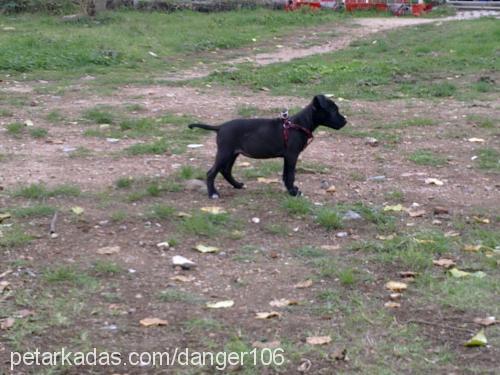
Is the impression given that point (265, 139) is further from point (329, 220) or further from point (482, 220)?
point (482, 220)

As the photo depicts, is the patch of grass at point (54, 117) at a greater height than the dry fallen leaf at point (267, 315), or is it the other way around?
the dry fallen leaf at point (267, 315)

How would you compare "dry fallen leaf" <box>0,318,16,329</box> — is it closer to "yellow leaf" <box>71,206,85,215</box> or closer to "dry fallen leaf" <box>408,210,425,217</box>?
"yellow leaf" <box>71,206,85,215</box>

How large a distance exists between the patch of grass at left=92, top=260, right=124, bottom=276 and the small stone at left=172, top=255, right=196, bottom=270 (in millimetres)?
346

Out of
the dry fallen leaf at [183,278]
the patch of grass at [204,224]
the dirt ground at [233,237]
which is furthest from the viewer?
the patch of grass at [204,224]

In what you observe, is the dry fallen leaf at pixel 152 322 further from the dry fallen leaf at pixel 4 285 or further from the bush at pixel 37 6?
the bush at pixel 37 6

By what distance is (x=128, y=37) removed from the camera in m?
16.6

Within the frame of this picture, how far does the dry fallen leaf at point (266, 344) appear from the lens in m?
4.45

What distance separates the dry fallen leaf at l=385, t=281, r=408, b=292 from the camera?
5242 mm

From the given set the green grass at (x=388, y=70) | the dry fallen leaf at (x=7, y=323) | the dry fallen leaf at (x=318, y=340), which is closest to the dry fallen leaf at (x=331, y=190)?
the dry fallen leaf at (x=318, y=340)

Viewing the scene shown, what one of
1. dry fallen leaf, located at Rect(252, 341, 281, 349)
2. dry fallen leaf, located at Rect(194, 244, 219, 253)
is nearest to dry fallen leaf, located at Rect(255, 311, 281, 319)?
dry fallen leaf, located at Rect(252, 341, 281, 349)

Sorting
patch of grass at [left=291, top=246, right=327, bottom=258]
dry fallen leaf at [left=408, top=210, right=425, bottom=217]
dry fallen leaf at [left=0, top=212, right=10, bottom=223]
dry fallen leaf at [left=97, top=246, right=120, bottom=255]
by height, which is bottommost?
dry fallen leaf at [left=408, top=210, right=425, bottom=217]

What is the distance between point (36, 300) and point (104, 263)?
0.64 meters

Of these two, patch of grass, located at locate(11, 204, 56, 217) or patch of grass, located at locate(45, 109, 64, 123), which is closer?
patch of grass, located at locate(11, 204, 56, 217)

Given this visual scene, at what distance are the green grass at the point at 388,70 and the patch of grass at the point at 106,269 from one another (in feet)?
21.7
